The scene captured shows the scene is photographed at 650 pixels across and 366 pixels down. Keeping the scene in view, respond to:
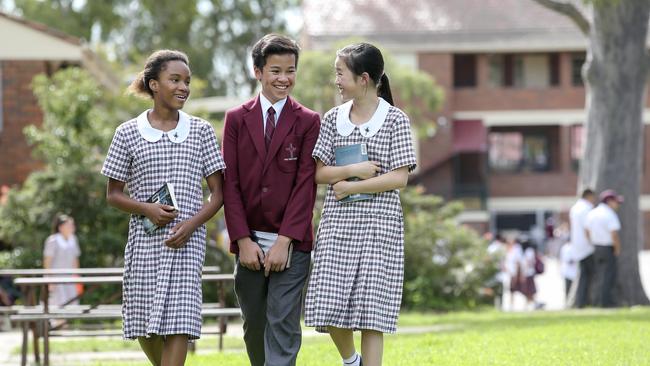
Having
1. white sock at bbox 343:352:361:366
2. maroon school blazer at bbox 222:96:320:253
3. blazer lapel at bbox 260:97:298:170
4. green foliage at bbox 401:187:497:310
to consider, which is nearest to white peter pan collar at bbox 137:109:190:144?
maroon school blazer at bbox 222:96:320:253

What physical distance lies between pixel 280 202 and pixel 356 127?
62 centimetres

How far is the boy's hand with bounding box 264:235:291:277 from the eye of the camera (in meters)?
7.64

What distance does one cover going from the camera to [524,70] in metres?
55.3

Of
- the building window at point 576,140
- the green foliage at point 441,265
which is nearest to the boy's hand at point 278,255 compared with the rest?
the green foliage at point 441,265

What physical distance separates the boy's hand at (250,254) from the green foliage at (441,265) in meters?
14.9

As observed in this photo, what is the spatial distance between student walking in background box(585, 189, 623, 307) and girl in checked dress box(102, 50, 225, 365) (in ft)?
40.7

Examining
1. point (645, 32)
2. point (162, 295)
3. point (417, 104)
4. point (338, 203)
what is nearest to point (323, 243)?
point (338, 203)

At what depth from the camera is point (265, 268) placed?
25.3 feet

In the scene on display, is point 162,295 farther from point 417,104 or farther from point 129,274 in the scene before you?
point 417,104

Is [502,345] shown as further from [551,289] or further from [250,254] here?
[551,289]

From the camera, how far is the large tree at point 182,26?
52.8 metres

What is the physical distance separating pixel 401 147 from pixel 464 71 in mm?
47685

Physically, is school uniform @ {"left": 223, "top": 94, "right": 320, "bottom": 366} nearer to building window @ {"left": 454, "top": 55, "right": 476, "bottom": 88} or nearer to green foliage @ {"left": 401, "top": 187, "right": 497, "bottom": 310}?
green foliage @ {"left": 401, "top": 187, "right": 497, "bottom": 310}

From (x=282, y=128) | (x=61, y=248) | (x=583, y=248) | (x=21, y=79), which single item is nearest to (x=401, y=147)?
(x=282, y=128)
